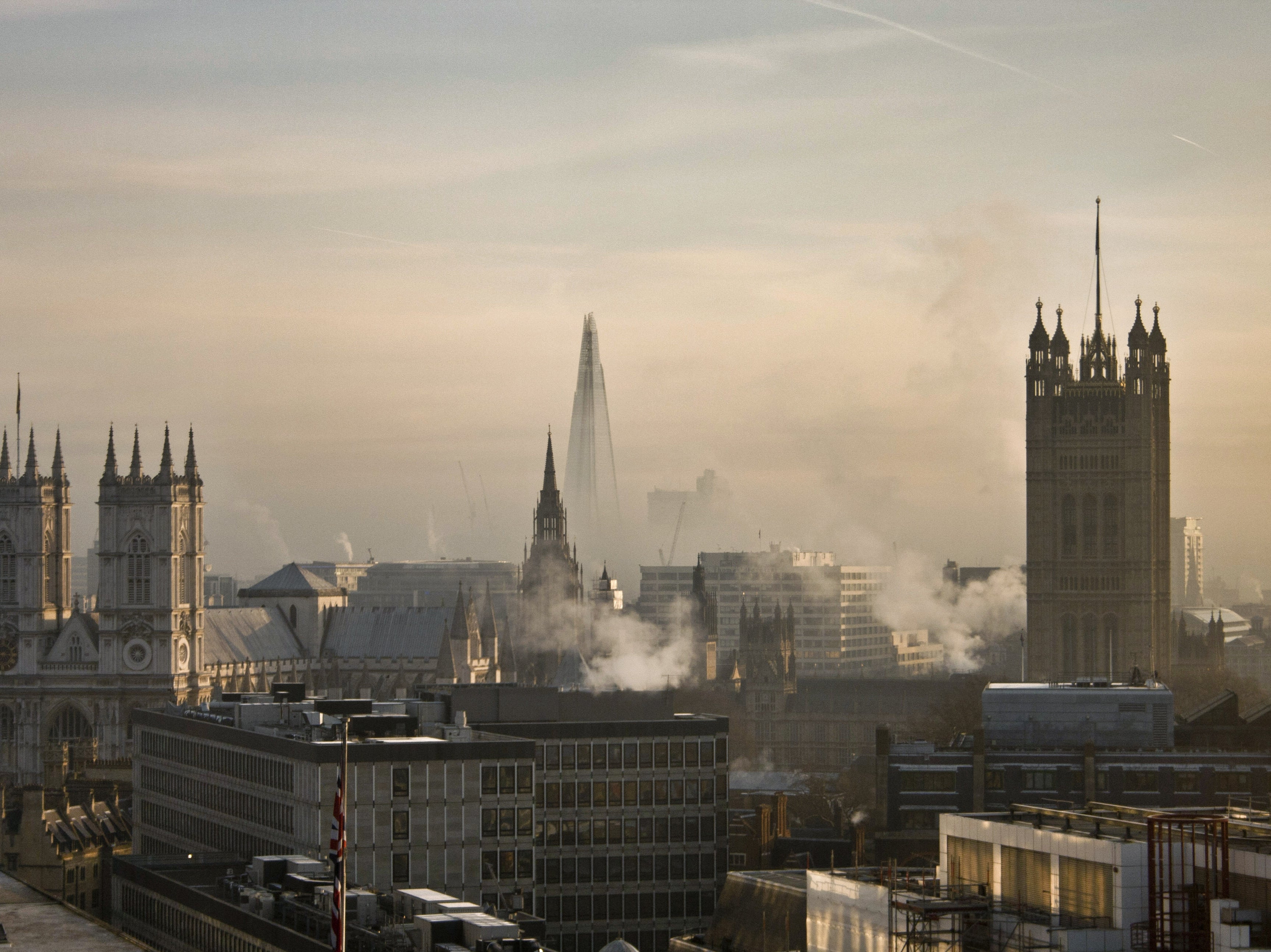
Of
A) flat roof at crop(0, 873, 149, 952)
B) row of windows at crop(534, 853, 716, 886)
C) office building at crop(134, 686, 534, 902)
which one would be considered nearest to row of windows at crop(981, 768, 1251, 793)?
row of windows at crop(534, 853, 716, 886)

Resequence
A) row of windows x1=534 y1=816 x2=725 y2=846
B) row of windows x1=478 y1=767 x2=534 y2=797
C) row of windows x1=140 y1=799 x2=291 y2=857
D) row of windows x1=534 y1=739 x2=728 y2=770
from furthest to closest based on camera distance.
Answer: row of windows x1=534 y1=739 x2=728 y2=770, row of windows x1=534 y1=816 x2=725 y2=846, row of windows x1=140 y1=799 x2=291 y2=857, row of windows x1=478 y1=767 x2=534 y2=797

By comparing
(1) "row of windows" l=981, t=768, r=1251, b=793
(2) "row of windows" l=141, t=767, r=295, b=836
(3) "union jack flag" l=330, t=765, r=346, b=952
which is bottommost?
(2) "row of windows" l=141, t=767, r=295, b=836

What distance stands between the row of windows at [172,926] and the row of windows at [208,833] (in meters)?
6.33

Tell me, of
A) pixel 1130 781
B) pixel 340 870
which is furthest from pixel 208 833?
pixel 340 870

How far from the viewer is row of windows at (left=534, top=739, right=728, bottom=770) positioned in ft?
417

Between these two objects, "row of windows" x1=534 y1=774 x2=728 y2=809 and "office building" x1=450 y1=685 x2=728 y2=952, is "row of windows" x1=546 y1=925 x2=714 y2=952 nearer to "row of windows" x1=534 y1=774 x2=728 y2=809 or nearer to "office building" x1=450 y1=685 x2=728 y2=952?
"office building" x1=450 y1=685 x2=728 y2=952

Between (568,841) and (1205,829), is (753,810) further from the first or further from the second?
(1205,829)

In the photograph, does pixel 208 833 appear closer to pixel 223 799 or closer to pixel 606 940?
pixel 223 799

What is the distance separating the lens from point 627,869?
416ft

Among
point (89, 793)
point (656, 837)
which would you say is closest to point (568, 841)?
point (656, 837)

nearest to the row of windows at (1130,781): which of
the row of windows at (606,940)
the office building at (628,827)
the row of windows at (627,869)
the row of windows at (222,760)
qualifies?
the office building at (628,827)

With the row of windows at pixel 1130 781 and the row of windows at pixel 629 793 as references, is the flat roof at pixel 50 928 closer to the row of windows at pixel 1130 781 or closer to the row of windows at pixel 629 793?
the row of windows at pixel 629 793

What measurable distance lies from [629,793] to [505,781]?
673 inches

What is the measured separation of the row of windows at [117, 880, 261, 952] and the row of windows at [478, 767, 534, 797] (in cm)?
1712
